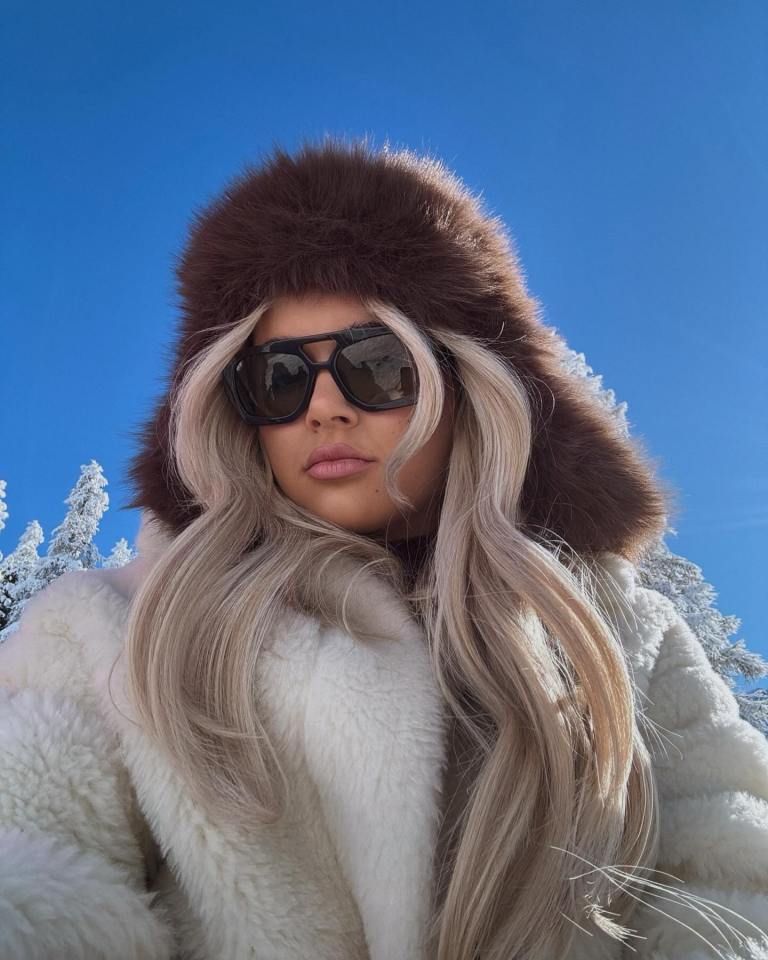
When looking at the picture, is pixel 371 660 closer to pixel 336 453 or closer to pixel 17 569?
pixel 336 453

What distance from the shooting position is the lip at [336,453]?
2.96 meters

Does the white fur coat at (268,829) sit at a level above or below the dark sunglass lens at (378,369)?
below

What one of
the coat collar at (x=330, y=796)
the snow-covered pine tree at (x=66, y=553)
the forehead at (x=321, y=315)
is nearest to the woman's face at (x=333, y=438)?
the forehead at (x=321, y=315)

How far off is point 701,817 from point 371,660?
1441 mm

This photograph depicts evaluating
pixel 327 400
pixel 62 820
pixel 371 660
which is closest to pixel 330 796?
pixel 371 660

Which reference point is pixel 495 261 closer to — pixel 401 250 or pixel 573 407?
pixel 401 250

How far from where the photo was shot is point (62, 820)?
1.97m

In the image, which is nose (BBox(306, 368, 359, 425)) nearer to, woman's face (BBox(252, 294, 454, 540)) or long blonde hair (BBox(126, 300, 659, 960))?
woman's face (BBox(252, 294, 454, 540))

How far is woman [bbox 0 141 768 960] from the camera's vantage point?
6.81 ft

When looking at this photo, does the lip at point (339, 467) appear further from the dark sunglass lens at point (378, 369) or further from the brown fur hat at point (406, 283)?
the brown fur hat at point (406, 283)

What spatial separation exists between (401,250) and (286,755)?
1981mm

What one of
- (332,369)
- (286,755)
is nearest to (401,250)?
(332,369)

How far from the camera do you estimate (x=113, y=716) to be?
2.25 meters

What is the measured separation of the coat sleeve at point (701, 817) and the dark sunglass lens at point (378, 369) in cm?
158
